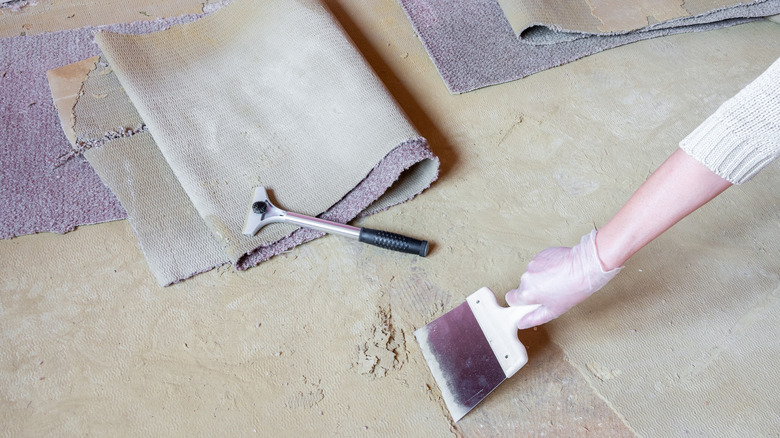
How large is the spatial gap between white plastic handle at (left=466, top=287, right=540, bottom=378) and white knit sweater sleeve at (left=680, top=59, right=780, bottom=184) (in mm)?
431

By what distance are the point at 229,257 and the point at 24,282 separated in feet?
1.55

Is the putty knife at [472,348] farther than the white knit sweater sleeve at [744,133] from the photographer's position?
Yes

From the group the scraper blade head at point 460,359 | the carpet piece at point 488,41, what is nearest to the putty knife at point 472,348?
the scraper blade head at point 460,359

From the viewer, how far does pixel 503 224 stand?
1368 mm

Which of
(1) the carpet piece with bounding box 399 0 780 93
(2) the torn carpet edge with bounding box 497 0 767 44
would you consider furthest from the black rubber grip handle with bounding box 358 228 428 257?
(2) the torn carpet edge with bounding box 497 0 767 44

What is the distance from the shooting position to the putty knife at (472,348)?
43.0 inches

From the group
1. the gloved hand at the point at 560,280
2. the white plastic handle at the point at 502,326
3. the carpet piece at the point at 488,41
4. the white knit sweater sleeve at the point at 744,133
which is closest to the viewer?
the white knit sweater sleeve at the point at 744,133

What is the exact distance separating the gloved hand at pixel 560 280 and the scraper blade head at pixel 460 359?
95mm

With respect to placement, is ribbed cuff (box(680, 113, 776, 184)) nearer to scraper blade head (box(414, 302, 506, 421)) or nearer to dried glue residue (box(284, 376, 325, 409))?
scraper blade head (box(414, 302, 506, 421))

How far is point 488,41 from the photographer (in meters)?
1.72

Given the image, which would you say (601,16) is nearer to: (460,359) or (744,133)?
(744,133)

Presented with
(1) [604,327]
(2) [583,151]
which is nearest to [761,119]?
(1) [604,327]

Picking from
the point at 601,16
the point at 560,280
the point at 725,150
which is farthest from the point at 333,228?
the point at 601,16

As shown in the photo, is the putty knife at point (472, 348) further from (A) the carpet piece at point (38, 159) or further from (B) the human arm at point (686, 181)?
(A) the carpet piece at point (38, 159)
